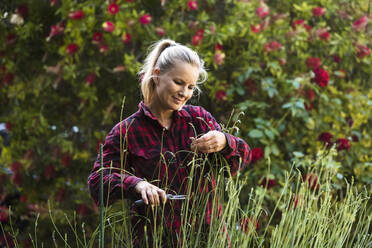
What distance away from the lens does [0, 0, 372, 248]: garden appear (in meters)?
3.15

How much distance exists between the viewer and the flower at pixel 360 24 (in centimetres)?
332

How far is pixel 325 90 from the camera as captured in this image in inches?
131

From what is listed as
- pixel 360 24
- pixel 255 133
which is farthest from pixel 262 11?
pixel 255 133

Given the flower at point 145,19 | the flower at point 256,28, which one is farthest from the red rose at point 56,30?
the flower at point 256,28

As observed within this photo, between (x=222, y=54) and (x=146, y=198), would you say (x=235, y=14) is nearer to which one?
(x=222, y=54)

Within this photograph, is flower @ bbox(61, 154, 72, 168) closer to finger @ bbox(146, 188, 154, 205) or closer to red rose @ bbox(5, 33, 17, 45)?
red rose @ bbox(5, 33, 17, 45)

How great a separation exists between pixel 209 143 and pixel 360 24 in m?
2.16

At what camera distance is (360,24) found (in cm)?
332

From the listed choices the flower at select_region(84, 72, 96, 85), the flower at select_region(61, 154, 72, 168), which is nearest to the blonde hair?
the flower at select_region(84, 72, 96, 85)

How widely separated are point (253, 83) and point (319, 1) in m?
0.70

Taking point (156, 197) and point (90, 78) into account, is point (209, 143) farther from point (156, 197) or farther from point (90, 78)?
point (90, 78)

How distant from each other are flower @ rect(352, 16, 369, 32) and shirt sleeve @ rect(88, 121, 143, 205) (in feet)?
6.78

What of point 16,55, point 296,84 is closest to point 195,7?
point 296,84

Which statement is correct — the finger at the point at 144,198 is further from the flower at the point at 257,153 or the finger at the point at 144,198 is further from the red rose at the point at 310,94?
the red rose at the point at 310,94
